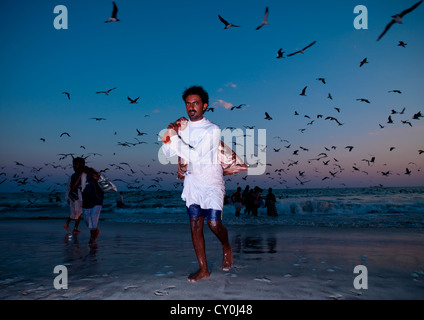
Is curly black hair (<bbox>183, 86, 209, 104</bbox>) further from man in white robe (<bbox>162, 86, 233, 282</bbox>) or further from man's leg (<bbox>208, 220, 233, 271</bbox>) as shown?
man's leg (<bbox>208, 220, 233, 271</bbox>)

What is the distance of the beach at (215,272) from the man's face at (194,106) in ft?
6.92

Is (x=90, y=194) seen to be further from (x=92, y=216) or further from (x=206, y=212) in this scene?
(x=206, y=212)

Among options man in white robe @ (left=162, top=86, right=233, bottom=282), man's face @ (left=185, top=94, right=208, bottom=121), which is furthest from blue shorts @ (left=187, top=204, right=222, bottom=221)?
man's face @ (left=185, top=94, right=208, bottom=121)

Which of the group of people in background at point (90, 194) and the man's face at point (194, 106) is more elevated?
the man's face at point (194, 106)

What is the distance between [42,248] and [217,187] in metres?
5.06

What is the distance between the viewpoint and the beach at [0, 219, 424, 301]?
10.5 feet

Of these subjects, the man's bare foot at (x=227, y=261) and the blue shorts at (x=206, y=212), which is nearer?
the blue shorts at (x=206, y=212)

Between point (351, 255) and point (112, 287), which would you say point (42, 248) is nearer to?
point (112, 287)

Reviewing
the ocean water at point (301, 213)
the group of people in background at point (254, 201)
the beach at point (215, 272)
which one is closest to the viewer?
the beach at point (215, 272)

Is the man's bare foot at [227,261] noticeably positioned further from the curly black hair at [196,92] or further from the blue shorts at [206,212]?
the curly black hair at [196,92]

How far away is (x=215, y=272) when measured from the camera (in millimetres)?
4090

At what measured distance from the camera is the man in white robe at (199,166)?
360cm

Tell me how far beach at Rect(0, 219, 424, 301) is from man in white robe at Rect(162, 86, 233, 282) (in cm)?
59

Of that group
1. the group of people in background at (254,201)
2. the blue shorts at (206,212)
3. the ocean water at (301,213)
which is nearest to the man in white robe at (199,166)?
the blue shorts at (206,212)
